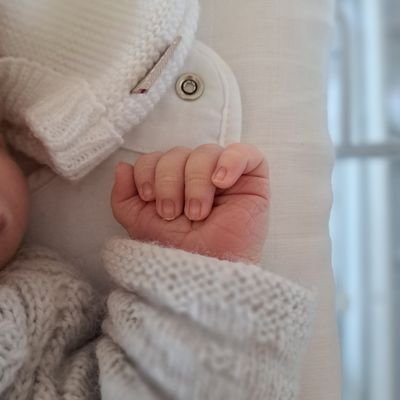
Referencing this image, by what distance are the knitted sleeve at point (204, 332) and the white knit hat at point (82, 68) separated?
140 millimetres

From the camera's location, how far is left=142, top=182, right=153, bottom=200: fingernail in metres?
0.55

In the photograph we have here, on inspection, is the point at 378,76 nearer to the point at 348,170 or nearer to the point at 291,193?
the point at 348,170

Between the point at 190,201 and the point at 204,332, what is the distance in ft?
0.33

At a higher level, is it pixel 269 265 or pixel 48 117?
pixel 48 117

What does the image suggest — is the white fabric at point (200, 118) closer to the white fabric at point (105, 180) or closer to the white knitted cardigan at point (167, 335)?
the white fabric at point (105, 180)

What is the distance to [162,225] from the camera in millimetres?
544

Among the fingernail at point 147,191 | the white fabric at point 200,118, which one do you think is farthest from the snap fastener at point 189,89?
the fingernail at point 147,191

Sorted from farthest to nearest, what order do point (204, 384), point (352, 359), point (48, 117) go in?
point (352, 359) < point (48, 117) < point (204, 384)

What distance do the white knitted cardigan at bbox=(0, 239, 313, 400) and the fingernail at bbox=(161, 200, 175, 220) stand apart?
0.03 metres

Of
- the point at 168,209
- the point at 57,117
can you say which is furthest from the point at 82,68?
the point at 168,209

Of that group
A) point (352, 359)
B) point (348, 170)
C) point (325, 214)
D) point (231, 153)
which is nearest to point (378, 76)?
point (348, 170)

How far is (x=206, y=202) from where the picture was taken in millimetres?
525

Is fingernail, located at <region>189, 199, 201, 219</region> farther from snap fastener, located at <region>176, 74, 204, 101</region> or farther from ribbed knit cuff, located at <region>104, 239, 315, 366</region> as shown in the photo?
snap fastener, located at <region>176, 74, 204, 101</region>

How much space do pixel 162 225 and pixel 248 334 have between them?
0.12m
